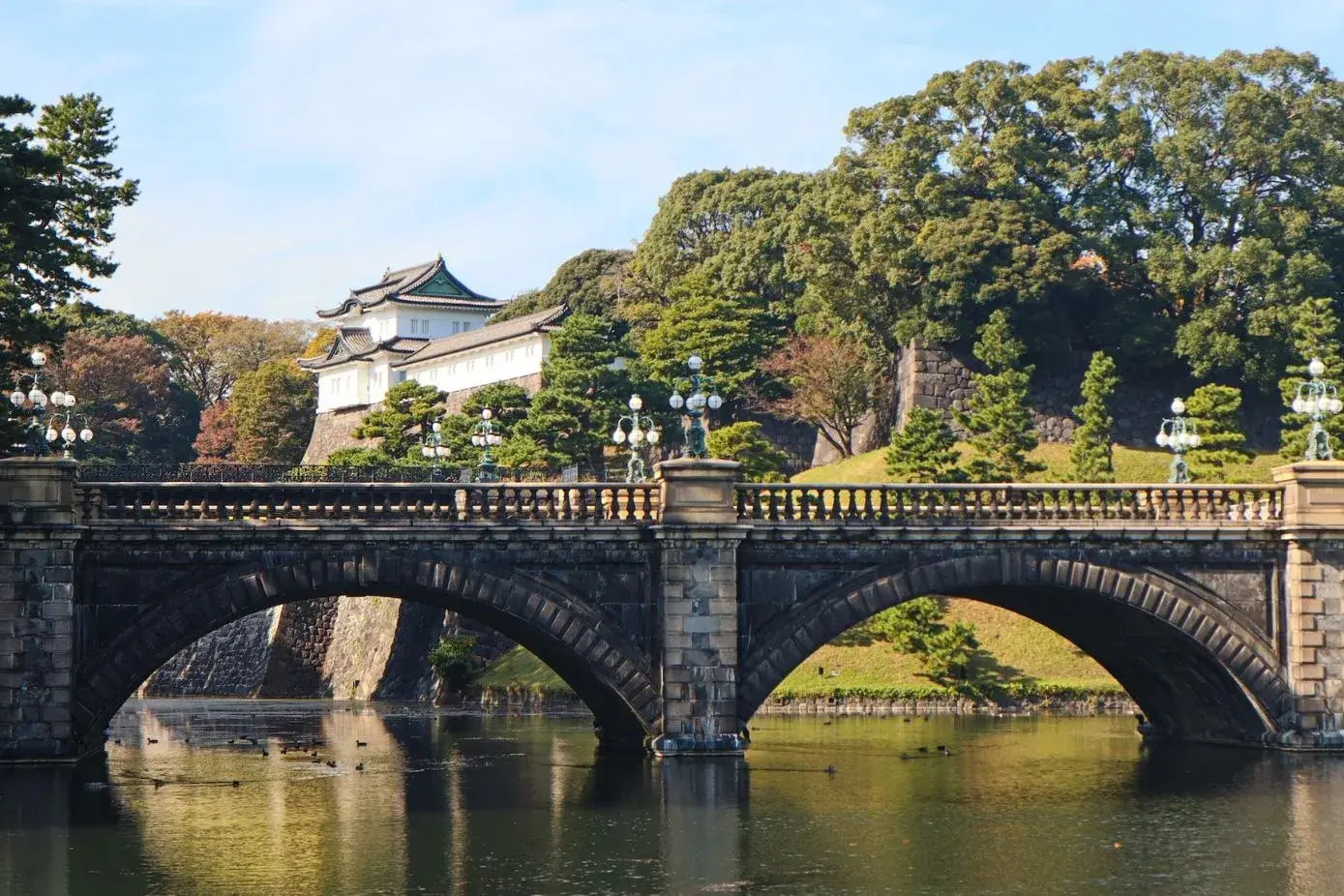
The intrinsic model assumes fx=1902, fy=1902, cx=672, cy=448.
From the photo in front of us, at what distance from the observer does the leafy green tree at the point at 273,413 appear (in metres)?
119

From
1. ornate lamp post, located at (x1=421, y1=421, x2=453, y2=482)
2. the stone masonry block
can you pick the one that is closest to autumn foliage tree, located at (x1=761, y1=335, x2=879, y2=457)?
ornate lamp post, located at (x1=421, y1=421, x2=453, y2=482)

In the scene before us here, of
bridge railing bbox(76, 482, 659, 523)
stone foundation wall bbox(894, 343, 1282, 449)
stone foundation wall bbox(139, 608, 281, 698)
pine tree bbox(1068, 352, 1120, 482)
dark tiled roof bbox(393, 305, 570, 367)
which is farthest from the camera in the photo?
dark tiled roof bbox(393, 305, 570, 367)

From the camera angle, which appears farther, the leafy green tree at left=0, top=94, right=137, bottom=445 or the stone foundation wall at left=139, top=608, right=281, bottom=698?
the stone foundation wall at left=139, top=608, right=281, bottom=698

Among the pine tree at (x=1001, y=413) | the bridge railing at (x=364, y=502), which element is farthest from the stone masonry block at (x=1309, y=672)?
the pine tree at (x=1001, y=413)

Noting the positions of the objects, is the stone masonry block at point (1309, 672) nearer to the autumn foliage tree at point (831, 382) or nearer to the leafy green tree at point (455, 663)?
the leafy green tree at point (455, 663)

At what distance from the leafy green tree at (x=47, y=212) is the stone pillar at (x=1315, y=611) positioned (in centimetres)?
3206

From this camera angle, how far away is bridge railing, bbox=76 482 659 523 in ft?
142

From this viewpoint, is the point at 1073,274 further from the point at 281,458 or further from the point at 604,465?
the point at 281,458

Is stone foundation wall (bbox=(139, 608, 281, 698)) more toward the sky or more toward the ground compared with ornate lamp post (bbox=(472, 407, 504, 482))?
more toward the ground

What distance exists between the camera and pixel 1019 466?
2844 inches

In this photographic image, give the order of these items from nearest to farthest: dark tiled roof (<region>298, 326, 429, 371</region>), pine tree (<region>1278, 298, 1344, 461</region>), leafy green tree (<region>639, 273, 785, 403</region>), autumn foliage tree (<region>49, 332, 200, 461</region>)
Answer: pine tree (<region>1278, 298, 1344, 461</region>)
leafy green tree (<region>639, 273, 785, 403</region>)
autumn foliage tree (<region>49, 332, 200, 461</region>)
dark tiled roof (<region>298, 326, 429, 371</region>)

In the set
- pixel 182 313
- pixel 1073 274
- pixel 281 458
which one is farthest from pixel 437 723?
pixel 182 313

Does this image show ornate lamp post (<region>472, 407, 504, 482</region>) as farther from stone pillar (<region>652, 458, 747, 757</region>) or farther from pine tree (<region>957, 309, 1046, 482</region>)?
pine tree (<region>957, 309, 1046, 482</region>)

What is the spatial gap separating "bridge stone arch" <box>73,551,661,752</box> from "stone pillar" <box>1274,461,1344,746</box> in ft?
51.4
